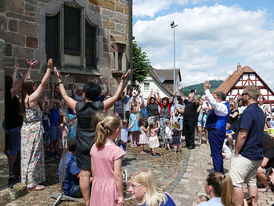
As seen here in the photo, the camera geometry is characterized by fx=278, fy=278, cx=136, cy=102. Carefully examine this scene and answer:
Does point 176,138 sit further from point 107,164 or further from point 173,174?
point 107,164

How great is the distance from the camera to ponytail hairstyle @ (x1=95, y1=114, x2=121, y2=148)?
2.88m

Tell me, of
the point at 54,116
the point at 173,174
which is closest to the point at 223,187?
the point at 173,174

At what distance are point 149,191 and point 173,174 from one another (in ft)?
12.9

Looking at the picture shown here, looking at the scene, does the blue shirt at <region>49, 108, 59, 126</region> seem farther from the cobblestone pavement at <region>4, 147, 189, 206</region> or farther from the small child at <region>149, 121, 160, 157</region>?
the small child at <region>149, 121, 160, 157</region>

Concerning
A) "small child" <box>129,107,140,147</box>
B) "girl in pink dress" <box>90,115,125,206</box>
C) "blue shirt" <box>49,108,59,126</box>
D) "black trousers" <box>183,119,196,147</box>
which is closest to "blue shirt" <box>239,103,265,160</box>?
"girl in pink dress" <box>90,115,125,206</box>

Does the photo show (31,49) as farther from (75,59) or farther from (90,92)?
(90,92)

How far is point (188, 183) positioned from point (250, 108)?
233cm

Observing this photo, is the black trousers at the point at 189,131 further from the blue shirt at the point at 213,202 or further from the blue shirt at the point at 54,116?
the blue shirt at the point at 213,202

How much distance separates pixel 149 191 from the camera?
2.38 meters

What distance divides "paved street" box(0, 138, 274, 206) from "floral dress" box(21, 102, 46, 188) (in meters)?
0.29

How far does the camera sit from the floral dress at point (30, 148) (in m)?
4.73

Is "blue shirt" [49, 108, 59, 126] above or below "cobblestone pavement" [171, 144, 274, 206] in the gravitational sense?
above

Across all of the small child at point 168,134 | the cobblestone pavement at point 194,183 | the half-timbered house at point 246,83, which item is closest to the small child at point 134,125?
the small child at point 168,134

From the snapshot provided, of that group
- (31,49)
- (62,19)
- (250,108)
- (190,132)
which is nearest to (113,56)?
(62,19)
